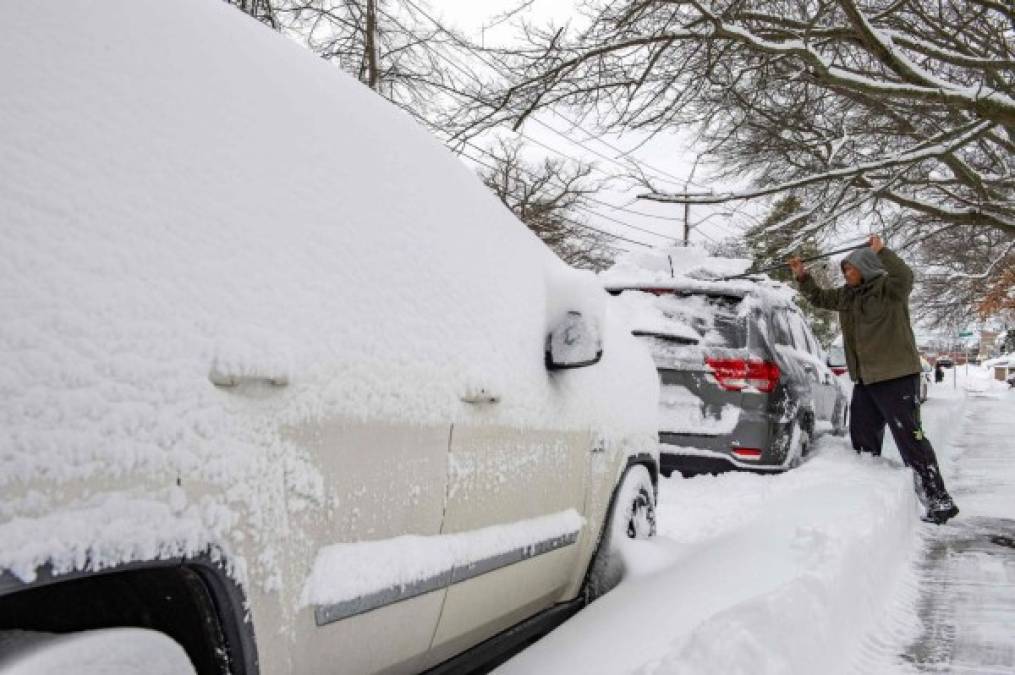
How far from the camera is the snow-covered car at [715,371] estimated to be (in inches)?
223

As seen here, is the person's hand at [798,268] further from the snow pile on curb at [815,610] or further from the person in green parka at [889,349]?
the snow pile on curb at [815,610]

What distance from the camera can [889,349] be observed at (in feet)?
19.4

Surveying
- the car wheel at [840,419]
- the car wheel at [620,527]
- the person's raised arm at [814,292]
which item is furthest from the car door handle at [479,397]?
the car wheel at [840,419]

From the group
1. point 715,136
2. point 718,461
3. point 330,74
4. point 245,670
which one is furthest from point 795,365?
point 245,670

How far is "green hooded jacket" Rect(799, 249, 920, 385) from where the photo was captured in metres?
5.91

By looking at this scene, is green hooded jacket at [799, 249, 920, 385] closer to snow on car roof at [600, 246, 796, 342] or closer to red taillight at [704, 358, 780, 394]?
snow on car roof at [600, 246, 796, 342]

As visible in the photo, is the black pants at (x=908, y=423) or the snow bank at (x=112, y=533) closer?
the snow bank at (x=112, y=533)

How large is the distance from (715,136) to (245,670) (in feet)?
29.7

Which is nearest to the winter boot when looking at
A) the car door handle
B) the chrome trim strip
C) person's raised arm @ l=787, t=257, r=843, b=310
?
person's raised arm @ l=787, t=257, r=843, b=310

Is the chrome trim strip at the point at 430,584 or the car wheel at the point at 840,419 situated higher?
the car wheel at the point at 840,419

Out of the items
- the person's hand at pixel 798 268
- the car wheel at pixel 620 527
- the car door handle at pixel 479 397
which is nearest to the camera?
the car door handle at pixel 479 397

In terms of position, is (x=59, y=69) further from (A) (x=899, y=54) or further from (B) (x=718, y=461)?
(A) (x=899, y=54)

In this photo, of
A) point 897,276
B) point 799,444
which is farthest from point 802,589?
point 897,276

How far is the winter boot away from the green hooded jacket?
92 cm
